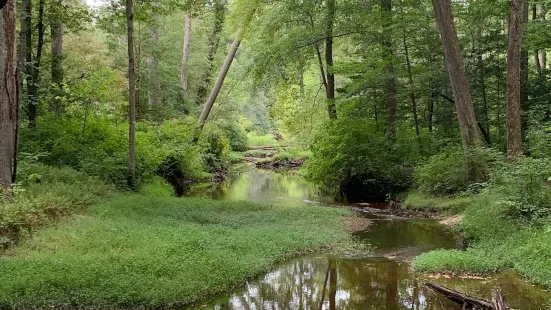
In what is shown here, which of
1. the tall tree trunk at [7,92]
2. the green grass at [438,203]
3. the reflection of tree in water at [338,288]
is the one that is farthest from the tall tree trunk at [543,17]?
the tall tree trunk at [7,92]

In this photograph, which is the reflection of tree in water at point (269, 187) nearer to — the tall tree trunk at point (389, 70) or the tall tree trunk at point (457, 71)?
the tall tree trunk at point (389, 70)

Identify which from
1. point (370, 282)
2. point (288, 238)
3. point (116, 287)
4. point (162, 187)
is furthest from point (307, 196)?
point (116, 287)

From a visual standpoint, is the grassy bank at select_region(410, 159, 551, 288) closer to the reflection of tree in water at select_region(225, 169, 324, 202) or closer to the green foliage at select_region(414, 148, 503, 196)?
the green foliage at select_region(414, 148, 503, 196)

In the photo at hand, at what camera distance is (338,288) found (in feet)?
25.5

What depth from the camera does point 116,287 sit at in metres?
6.70

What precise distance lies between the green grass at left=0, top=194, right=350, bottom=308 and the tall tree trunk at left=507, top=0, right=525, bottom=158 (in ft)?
17.3

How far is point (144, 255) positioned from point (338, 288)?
340 cm

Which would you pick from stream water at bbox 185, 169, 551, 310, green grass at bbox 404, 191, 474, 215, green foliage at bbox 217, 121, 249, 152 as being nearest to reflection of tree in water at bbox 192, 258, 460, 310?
stream water at bbox 185, 169, 551, 310

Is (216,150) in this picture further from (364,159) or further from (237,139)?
(237,139)

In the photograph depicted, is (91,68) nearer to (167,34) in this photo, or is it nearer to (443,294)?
(167,34)

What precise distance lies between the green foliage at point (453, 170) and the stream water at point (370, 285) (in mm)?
3148

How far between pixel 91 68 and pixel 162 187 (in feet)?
23.7

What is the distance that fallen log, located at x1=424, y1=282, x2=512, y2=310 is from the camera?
5.93 m

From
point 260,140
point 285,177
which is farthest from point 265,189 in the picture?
point 260,140
